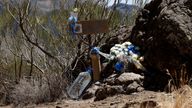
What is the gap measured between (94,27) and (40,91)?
1.58m

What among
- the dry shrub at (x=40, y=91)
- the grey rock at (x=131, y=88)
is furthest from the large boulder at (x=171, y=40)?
the dry shrub at (x=40, y=91)

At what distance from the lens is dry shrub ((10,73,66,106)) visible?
937 centimetres

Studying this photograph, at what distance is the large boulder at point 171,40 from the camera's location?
7.93 metres

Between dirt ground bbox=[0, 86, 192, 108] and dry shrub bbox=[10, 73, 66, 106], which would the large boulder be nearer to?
dirt ground bbox=[0, 86, 192, 108]

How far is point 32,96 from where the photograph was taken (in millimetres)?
9469

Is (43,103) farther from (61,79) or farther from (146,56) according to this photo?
(146,56)

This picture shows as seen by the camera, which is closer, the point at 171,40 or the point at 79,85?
the point at 171,40

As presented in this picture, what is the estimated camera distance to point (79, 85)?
938 cm

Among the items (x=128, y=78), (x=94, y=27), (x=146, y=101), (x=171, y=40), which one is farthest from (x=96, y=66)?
(x=146, y=101)

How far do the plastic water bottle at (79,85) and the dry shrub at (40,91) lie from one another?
0.58 feet

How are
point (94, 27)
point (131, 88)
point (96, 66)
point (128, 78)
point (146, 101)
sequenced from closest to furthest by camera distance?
1. point (146, 101)
2. point (131, 88)
3. point (128, 78)
4. point (96, 66)
5. point (94, 27)

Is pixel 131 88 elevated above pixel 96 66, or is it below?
below

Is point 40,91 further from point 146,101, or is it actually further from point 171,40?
point 146,101

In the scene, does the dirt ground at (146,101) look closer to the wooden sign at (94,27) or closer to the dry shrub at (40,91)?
the dry shrub at (40,91)
